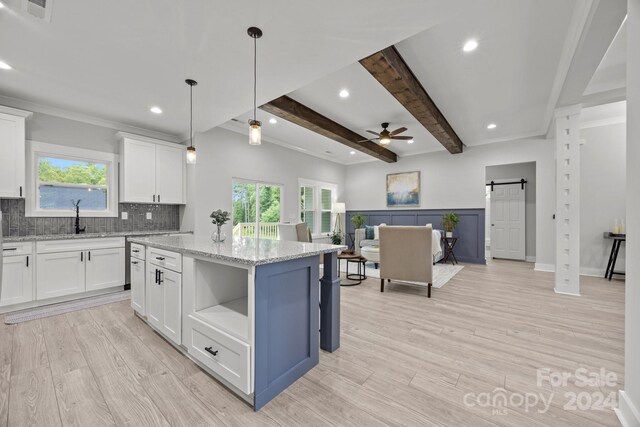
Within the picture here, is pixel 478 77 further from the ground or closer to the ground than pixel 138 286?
further from the ground

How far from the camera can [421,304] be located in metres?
3.39

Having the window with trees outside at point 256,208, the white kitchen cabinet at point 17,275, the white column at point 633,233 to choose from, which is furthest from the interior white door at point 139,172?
the white column at point 633,233

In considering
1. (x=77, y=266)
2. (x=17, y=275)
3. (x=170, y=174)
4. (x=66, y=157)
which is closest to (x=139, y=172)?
(x=170, y=174)

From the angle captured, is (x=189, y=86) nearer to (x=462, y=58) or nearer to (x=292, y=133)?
(x=292, y=133)

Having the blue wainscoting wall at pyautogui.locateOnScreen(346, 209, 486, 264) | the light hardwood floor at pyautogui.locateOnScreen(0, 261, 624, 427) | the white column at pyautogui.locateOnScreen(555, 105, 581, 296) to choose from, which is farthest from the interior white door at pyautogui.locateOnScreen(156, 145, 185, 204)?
the white column at pyautogui.locateOnScreen(555, 105, 581, 296)

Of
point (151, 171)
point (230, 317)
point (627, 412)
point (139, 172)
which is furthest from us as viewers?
point (151, 171)

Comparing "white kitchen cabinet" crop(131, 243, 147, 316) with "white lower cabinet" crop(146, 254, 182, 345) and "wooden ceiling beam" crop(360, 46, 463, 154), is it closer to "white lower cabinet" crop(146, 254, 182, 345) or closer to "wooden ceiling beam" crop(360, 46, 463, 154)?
"white lower cabinet" crop(146, 254, 182, 345)

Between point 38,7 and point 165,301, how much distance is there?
2362 mm

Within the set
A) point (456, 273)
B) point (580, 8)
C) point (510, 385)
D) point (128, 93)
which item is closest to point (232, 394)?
point (510, 385)

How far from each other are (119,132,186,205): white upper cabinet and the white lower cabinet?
2204 millimetres

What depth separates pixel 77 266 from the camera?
3.57 meters

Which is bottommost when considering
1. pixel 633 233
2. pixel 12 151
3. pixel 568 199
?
pixel 633 233

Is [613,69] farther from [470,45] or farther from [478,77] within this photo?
[470,45]

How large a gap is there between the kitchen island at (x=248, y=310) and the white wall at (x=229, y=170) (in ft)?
7.33
